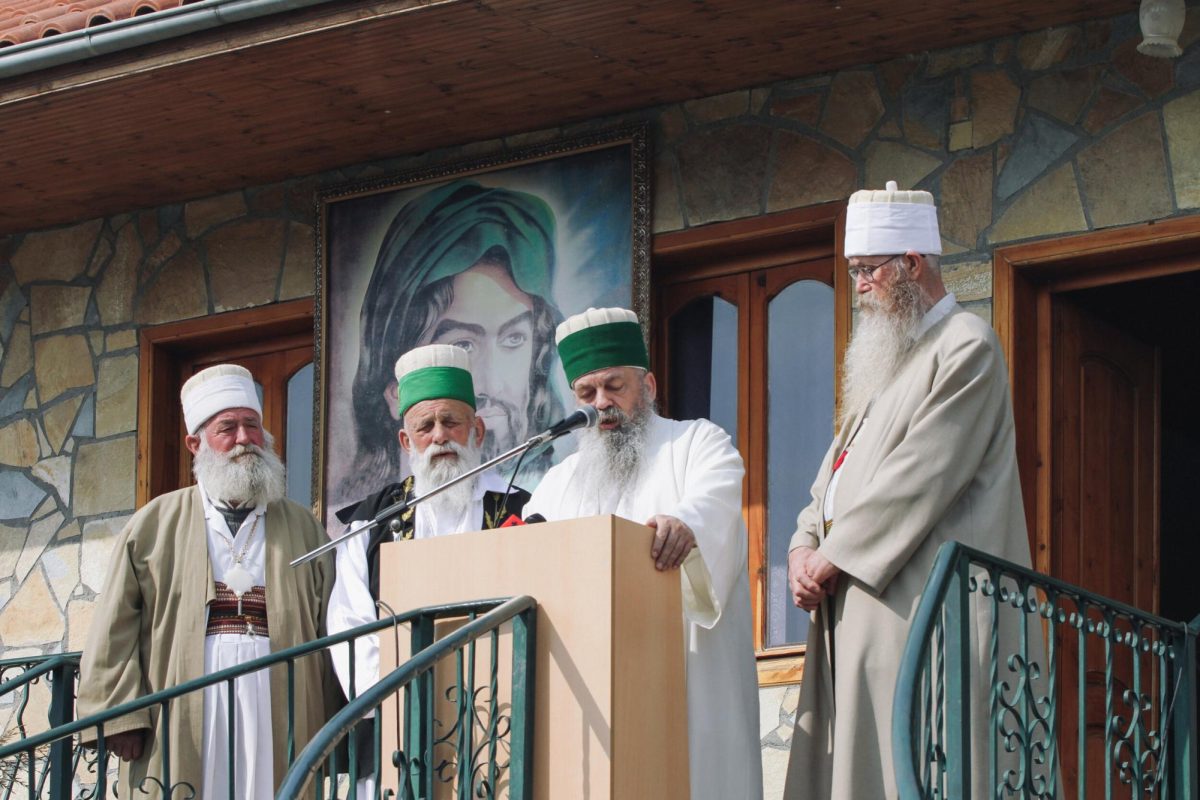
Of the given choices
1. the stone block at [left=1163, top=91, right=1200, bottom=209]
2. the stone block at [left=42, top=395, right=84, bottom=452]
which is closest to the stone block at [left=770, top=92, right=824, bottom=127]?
the stone block at [left=1163, top=91, right=1200, bottom=209]

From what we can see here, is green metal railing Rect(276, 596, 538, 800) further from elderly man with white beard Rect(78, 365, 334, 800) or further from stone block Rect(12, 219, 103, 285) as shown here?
stone block Rect(12, 219, 103, 285)

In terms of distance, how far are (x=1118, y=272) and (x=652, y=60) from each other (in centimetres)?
195

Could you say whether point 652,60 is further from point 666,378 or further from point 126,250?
point 126,250

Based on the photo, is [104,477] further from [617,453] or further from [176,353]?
[617,453]

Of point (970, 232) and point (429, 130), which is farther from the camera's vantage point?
point (429, 130)

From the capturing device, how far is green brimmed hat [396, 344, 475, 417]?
27.2 feet

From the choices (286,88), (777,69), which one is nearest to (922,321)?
(777,69)

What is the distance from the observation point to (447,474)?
26.4 ft

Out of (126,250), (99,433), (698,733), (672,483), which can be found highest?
(126,250)

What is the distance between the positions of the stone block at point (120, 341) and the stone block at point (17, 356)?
1.38 feet

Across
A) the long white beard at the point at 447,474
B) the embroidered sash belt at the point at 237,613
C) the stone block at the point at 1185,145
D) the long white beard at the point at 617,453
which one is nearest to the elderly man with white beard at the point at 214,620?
the embroidered sash belt at the point at 237,613

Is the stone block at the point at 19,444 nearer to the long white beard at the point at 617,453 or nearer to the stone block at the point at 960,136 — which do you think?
the long white beard at the point at 617,453

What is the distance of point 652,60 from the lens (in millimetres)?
8984

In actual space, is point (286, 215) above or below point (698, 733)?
above
